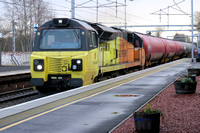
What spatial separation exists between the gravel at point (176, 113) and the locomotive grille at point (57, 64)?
4478 millimetres

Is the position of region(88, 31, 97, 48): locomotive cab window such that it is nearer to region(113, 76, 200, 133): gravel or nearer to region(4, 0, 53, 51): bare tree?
region(113, 76, 200, 133): gravel

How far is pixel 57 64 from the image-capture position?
611 inches

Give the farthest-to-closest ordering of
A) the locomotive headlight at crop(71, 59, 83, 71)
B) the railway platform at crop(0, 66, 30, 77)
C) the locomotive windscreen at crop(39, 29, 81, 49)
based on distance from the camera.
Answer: the railway platform at crop(0, 66, 30, 77)
the locomotive windscreen at crop(39, 29, 81, 49)
the locomotive headlight at crop(71, 59, 83, 71)

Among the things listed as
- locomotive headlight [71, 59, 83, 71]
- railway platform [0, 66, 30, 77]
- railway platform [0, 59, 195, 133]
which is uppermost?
locomotive headlight [71, 59, 83, 71]

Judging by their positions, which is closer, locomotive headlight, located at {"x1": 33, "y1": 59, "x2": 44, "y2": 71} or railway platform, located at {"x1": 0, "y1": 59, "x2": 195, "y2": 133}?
railway platform, located at {"x1": 0, "y1": 59, "x2": 195, "y2": 133}

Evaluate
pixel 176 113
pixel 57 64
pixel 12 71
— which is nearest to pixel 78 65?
pixel 57 64

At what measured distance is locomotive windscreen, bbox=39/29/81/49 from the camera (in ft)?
52.1

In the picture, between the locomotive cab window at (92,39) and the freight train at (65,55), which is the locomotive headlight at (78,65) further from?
the locomotive cab window at (92,39)

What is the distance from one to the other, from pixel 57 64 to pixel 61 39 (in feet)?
4.13

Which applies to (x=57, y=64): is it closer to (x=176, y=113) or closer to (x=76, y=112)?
(x=76, y=112)

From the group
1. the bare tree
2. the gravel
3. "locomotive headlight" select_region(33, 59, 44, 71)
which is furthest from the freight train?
the bare tree

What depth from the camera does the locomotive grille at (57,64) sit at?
15461 millimetres

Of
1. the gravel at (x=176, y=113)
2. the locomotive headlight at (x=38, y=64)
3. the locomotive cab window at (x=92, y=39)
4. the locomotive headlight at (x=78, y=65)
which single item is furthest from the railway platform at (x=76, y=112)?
the locomotive cab window at (x=92, y=39)

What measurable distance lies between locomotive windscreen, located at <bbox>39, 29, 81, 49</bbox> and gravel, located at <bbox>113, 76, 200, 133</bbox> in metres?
4.69
